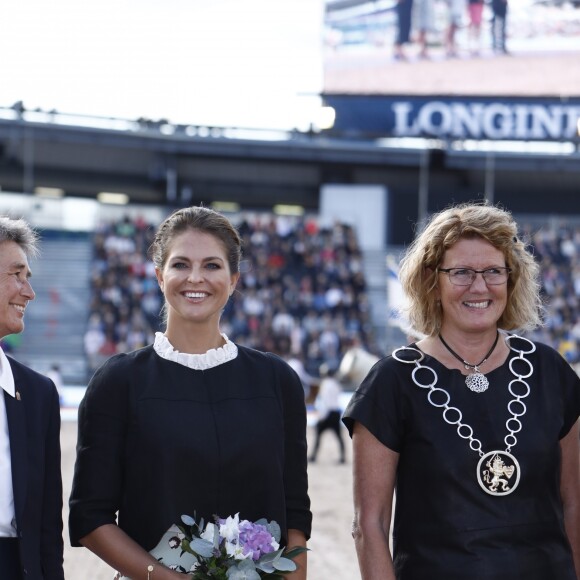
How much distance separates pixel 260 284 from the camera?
102 feet

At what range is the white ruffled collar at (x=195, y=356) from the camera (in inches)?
139

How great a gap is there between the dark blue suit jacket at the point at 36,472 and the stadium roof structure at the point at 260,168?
30.7 m

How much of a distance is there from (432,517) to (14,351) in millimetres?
25967

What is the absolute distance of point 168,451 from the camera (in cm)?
334

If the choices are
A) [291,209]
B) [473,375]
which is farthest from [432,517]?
[291,209]

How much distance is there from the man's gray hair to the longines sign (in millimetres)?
29834

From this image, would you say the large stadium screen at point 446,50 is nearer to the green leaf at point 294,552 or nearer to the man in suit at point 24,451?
the man in suit at point 24,451

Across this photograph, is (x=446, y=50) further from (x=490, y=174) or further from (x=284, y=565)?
(x=284, y=565)

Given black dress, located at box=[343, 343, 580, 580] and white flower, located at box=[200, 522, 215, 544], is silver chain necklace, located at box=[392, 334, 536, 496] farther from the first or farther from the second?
white flower, located at box=[200, 522, 215, 544]

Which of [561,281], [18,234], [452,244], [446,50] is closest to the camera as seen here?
[452,244]

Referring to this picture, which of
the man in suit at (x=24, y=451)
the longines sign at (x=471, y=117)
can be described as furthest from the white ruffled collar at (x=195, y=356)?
the longines sign at (x=471, y=117)

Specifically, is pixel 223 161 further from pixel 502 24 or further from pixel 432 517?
pixel 432 517

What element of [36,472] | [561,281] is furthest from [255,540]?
[561,281]

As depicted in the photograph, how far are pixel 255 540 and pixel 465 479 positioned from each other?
0.65 metres
